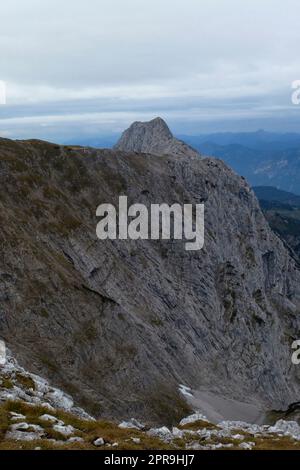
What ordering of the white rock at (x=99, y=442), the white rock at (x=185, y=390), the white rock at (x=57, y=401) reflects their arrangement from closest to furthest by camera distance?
the white rock at (x=99, y=442), the white rock at (x=57, y=401), the white rock at (x=185, y=390)

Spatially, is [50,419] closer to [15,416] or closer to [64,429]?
[64,429]

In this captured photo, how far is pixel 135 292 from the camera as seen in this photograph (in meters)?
113

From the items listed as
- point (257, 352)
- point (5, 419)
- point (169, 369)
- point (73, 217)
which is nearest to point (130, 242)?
point (73, 217)

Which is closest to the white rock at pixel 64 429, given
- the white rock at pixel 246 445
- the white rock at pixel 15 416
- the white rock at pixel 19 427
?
the white rock at pixel 19 427

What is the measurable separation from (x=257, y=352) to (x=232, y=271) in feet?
82.6

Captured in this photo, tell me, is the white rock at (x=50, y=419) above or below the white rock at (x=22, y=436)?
below

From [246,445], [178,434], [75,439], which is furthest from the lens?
[178,434]

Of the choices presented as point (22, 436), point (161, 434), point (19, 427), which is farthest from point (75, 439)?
point (161, 434)

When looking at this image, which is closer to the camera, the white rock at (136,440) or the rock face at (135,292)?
the white rock at (136,440)

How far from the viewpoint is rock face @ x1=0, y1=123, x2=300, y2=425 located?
8388cm

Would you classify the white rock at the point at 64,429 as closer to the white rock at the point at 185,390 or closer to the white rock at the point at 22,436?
the white rock at the point at 22,436

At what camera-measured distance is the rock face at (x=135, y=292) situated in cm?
8388

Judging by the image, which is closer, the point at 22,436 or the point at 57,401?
the point at 22,436

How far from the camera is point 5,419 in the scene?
2322cm
